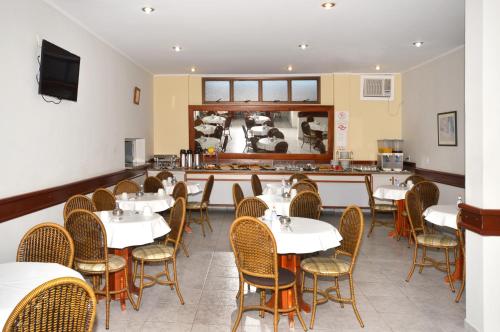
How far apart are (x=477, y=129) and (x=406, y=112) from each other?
5439mm

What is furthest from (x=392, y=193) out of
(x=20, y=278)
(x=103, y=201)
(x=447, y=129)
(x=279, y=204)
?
(x=20, y=278)

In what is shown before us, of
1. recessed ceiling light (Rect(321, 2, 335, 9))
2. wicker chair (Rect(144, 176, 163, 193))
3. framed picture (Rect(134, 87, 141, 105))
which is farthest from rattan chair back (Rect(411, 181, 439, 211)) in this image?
framed picture (Rect(134, 87, 141, 105))

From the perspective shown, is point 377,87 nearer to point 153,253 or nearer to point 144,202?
point 144,202

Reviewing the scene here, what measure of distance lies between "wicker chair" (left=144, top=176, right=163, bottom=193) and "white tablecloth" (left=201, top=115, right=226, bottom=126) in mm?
2637

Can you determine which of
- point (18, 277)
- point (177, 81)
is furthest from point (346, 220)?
point (177, 81)

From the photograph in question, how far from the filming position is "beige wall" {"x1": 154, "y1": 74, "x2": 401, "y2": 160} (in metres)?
8.50

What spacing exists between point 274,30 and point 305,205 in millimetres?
2376

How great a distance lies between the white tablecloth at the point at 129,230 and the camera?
3.58 m

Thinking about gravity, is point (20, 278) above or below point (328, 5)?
below

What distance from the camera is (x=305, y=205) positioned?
4500 millimetres

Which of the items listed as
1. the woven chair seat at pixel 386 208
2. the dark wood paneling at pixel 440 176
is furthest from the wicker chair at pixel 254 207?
the dark wood paneling at pixel 440 176

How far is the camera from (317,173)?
26.2ft

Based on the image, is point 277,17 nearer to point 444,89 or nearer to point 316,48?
point 316,48

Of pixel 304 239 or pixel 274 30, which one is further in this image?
pixel 274 30
